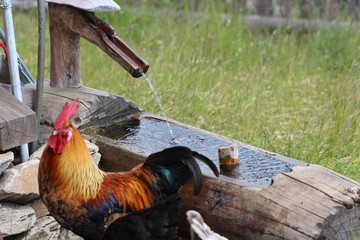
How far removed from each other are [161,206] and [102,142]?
1195 mm

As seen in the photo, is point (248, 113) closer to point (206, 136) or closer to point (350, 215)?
point (206, 136)

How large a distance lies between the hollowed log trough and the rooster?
261mm

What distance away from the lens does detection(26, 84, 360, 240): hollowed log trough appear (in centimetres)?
337

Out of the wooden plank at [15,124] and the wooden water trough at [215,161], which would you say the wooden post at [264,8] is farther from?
the wooden plank at [15,124]

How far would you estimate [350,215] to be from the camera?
3.41 m

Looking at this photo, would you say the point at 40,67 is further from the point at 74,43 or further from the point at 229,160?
the point at 229,160

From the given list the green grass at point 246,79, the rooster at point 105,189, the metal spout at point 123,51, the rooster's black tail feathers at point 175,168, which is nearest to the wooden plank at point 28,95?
the metal spout at point 123,51

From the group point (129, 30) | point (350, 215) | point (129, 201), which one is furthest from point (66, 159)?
point (129, 30)

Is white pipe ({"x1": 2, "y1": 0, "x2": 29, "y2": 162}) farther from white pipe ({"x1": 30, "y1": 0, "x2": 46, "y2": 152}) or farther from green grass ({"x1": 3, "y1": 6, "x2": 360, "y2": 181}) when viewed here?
green grass ({"x1": 3, "y1": 6, "x2": 360, "y2": 181})

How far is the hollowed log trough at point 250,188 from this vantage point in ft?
11.1

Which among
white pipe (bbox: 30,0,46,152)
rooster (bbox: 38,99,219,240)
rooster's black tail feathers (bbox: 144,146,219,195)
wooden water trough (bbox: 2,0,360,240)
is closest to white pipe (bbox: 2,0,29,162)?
white pipe (bbox: 30,0,46,152)

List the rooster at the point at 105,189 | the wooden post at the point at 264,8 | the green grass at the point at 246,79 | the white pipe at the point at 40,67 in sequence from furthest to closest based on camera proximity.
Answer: the wooden post at the point at 264,8 → the green grass at the point at 246,79 → the white pipe at the point at 40,67 → the rooster at the point at 105,189

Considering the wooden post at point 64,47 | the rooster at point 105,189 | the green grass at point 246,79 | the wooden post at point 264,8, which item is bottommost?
the green grass at point 246,79

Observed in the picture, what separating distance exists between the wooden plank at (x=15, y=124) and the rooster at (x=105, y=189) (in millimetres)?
522
